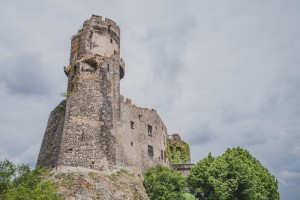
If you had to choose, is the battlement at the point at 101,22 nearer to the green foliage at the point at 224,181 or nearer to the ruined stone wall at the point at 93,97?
the ruined stone wall at the point at 93,97

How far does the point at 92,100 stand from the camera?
44.6 m

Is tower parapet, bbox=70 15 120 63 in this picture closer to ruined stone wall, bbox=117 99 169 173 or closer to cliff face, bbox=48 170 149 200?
ruined stone wall, bbox=117 99 169 173

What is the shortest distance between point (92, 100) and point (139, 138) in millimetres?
8776

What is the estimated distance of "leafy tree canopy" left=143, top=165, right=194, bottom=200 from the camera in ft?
133

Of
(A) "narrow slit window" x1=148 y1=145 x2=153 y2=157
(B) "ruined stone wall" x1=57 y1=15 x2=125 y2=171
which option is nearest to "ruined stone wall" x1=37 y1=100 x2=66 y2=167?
(B) "ruined stone wall" x1=57 y1=15 x2=125 y2=171

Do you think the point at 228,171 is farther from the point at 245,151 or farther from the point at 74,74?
the point at 74,74

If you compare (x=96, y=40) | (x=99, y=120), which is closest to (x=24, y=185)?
(x=99, y=120)

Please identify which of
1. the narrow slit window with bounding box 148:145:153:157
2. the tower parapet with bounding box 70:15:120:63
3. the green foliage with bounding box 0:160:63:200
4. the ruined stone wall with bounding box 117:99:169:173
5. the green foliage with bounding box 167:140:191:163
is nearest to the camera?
the green foliage with bounding box 0:160:63:200

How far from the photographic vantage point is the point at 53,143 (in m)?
43.1

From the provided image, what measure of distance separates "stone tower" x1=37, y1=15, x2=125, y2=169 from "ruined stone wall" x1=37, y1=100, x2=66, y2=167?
157 millimetres

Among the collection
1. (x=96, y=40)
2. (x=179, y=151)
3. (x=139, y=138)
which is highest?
(x=96, y=40)

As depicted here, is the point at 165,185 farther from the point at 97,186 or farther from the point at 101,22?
the point at 101,22

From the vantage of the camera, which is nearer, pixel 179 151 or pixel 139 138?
pixel 139 138

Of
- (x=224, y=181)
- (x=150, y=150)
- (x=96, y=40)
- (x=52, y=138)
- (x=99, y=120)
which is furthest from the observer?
(x=150, y=150)
